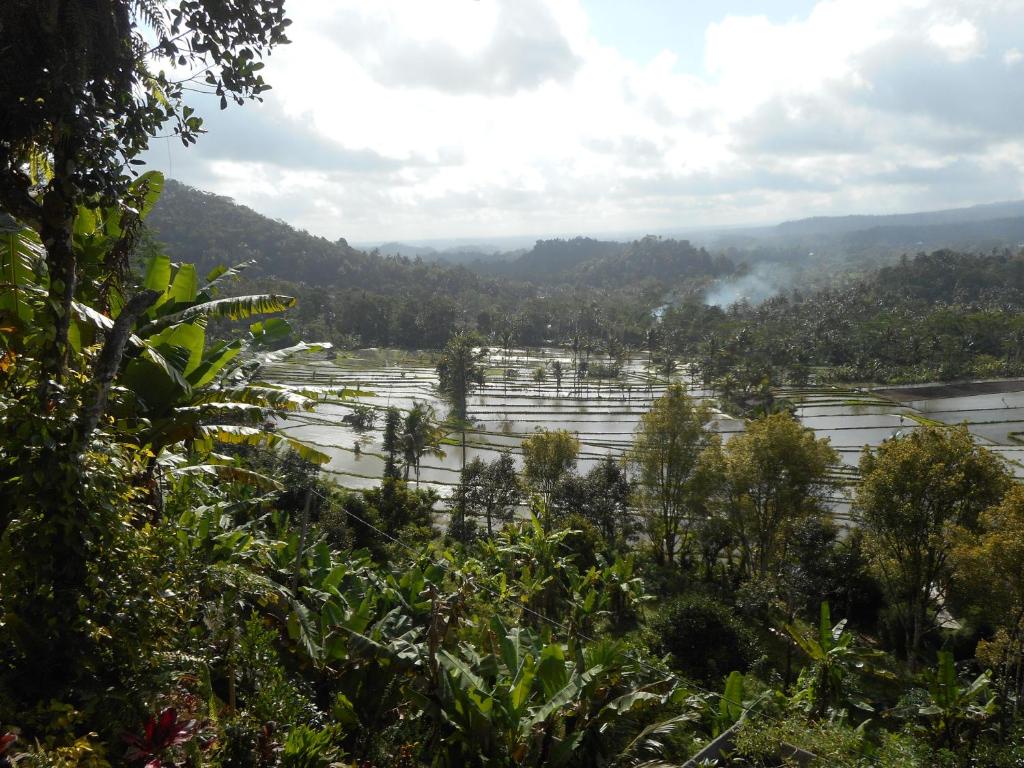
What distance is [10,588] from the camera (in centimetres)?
289

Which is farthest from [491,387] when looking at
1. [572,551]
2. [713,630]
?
[713,630]

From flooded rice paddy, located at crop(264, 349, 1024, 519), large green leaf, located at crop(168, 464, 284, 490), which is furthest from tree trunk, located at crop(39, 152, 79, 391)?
flooded rice paddy, located at crop(264, 349, 1024, 519)

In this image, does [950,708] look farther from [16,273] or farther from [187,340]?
[16,273]

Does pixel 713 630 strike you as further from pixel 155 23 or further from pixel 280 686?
pixel 155 23

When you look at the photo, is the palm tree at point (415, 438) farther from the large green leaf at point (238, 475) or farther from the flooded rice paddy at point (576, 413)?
the large green leaf at point (238, 475)

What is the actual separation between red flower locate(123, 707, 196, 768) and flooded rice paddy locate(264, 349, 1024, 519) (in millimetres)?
22142

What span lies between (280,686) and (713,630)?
952cm

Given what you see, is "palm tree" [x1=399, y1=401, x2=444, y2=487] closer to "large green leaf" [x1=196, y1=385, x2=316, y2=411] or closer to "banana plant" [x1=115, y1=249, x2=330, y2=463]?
"banana plant" [x1=115, y1=249, x2=330, y2=463]

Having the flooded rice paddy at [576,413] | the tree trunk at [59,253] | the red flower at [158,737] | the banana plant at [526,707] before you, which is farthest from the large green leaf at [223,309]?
the flooded rice paddy at [576,413]

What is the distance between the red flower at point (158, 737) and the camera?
2883mm

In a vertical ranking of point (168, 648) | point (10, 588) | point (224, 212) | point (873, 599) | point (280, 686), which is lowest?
point (873, 599)

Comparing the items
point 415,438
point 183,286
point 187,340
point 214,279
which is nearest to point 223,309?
point 187,340

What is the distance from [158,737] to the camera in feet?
9.66

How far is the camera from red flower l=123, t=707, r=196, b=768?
2883 mm
